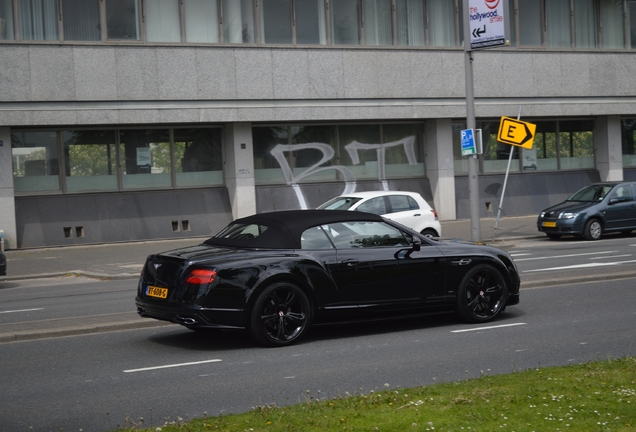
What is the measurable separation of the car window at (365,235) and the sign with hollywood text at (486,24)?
1284 cm

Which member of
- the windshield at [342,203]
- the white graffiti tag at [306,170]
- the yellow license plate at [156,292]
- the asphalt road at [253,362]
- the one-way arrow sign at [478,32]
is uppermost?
the one-way arrow sign at [478,32]

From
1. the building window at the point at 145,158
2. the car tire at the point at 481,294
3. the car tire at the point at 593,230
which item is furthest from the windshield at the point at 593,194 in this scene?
the car tire at the point at 481,294

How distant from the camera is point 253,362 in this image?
8.84m

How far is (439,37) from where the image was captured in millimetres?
31188

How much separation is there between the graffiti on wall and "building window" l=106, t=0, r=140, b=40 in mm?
5870

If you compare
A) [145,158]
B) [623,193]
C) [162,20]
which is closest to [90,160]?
[145,158]

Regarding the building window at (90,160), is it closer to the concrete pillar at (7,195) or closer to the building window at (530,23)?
the concrete pillar at (7,195)

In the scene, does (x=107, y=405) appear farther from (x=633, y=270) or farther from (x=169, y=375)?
(x=633, y=270)

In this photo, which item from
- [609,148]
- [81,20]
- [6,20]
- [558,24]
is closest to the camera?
[6,20]

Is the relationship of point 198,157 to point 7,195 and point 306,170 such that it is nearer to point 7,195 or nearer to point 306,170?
point 306,170

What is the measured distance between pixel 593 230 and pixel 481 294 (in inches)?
580

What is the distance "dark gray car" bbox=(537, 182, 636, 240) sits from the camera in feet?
80.5

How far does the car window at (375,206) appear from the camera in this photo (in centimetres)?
2130

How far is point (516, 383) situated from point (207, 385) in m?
2.63
